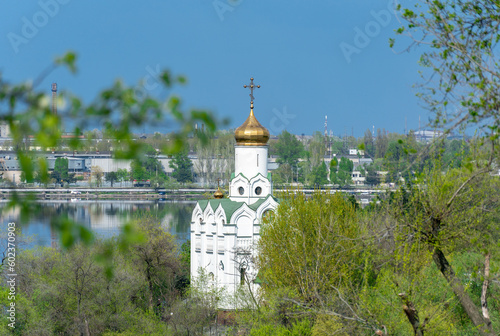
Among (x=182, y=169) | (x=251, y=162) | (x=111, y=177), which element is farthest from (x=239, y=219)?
(x=111, y=177)

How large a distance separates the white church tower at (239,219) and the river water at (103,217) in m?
3.95

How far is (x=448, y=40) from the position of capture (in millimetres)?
4238

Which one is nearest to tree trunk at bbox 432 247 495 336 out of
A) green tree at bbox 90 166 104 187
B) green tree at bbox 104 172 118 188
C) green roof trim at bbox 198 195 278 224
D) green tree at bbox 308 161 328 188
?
green roof trim at bbox 198 195 278 224

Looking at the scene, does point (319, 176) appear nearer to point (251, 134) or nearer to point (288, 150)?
point (288, 150)

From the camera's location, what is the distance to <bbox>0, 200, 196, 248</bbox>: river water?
26.7m

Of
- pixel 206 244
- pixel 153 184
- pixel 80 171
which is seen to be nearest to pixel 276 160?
pixel 153 184

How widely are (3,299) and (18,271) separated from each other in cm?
191

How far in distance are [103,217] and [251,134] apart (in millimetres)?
27774

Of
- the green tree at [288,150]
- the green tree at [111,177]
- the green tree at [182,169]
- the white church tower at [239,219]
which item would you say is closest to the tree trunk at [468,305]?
the white church tower at [239,219]

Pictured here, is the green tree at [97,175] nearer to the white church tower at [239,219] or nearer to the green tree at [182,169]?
the green tree at [182,169]

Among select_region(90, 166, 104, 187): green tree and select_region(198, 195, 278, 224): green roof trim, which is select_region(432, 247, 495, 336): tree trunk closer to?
select_region(198, 195, 278, 224): green roof trim

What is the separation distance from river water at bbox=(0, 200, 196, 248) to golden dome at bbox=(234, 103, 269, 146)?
519cm

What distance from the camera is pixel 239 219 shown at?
14086mm

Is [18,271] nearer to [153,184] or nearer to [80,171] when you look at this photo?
[153,184]
